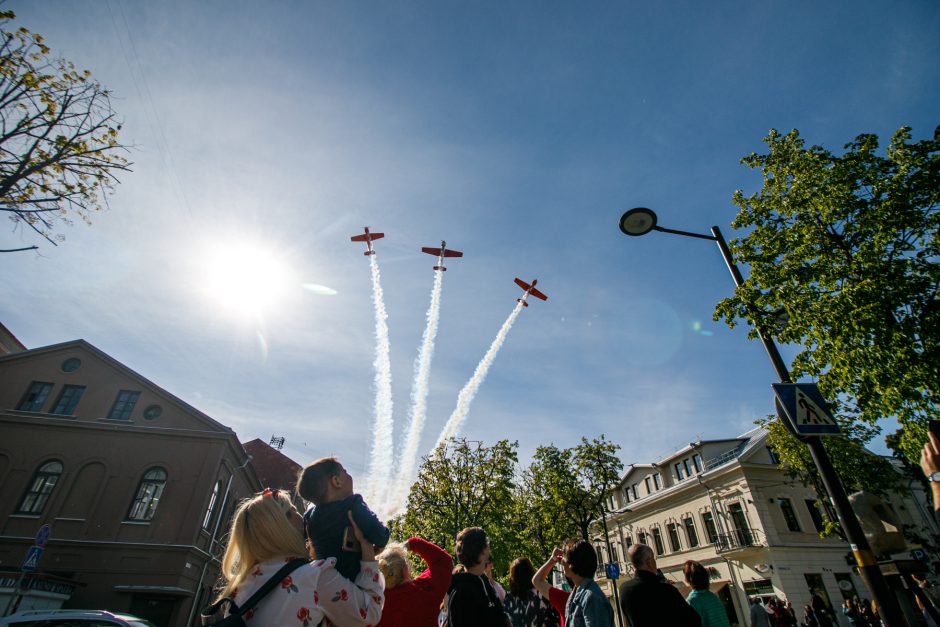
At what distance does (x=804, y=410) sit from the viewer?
18.0ft

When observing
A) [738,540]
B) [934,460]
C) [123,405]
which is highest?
[123,405]

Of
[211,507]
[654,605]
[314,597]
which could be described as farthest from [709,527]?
[314,597]

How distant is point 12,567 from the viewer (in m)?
19.8

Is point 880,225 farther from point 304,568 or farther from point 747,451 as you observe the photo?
point 747,451

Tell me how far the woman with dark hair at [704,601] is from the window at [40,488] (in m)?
29.9

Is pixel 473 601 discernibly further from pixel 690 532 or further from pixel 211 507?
pixel 690 532

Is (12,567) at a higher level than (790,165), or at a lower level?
lower

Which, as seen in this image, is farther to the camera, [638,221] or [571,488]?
[571,488]

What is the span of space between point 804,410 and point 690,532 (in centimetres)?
3456

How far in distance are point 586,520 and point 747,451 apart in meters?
12.3

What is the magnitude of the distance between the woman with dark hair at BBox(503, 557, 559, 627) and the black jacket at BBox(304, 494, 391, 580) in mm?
2978

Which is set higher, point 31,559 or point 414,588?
point 31,559

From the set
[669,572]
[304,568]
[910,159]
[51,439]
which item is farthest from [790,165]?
[51,439]

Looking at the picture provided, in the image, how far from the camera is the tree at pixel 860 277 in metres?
10.1
